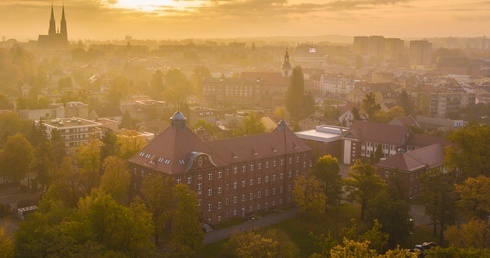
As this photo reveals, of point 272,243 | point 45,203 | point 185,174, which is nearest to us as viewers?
point 272,243

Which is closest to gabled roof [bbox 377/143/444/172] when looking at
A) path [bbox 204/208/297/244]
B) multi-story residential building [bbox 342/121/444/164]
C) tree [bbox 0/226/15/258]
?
multi-story residential building [bbox 342/121/444/164]

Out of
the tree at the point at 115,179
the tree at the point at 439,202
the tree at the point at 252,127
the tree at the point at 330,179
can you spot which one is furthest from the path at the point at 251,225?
the tree at the point at 252,127

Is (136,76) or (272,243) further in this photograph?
(136,76)

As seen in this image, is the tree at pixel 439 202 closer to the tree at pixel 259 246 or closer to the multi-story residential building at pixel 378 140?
the tree at pixel 259 246

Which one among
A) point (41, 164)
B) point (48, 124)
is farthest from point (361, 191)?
point (48, 124)

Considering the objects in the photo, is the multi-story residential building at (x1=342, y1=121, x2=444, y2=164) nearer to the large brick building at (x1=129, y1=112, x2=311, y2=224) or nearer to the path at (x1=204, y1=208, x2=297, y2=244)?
the large brick building at (x1=129, y1=112, x2=311, y2=224)

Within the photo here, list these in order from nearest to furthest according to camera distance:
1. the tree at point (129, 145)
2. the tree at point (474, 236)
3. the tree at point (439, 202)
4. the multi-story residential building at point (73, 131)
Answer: the tree at point (474, 236)
the tree at point (439, 202)
the tree at point (129, 145)
the multi-story residential building at point (73, 131)

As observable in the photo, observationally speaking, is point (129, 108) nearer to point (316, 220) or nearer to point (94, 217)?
point (316, 220)
